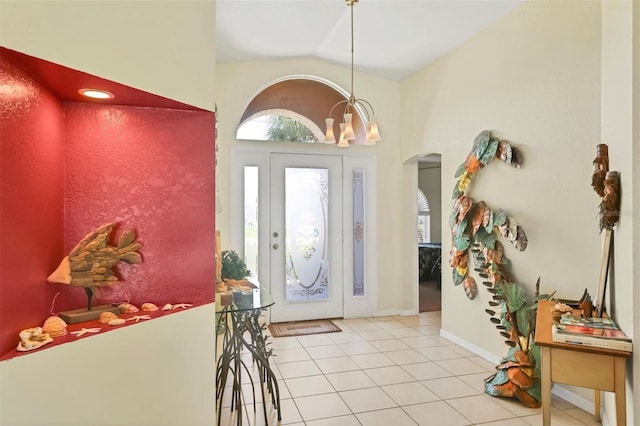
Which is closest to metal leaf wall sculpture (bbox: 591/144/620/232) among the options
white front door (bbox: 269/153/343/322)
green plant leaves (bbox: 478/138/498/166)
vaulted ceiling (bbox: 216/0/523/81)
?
green plant leaves (bbox: 478/138/498/166)

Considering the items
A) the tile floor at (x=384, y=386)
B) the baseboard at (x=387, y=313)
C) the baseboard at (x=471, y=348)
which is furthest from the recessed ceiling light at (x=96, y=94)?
the baseboard at (x=387, y=313)

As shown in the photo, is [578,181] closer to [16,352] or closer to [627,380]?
[627,380]

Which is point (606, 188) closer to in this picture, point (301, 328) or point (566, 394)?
point (566, 394)

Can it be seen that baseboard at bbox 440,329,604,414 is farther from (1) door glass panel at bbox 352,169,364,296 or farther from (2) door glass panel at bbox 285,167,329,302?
(2) door glass panel at bbox 285,167,329,302

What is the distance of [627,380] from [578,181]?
1.33 metres

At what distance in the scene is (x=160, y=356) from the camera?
60.9 inches

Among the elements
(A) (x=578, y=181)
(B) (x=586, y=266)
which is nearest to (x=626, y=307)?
(B) (x=586, y=266)

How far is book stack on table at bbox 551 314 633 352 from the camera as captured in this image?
73.0 inches

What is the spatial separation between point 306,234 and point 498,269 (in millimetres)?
2327

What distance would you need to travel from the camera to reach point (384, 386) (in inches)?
119

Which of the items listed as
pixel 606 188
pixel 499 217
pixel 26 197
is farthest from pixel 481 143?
pixel 26 197

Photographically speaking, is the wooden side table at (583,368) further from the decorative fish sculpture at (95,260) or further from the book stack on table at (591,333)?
the decorative fish sculpture at (95,260)

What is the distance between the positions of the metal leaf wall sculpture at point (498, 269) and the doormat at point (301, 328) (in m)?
1.58

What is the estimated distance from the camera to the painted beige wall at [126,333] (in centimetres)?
116
